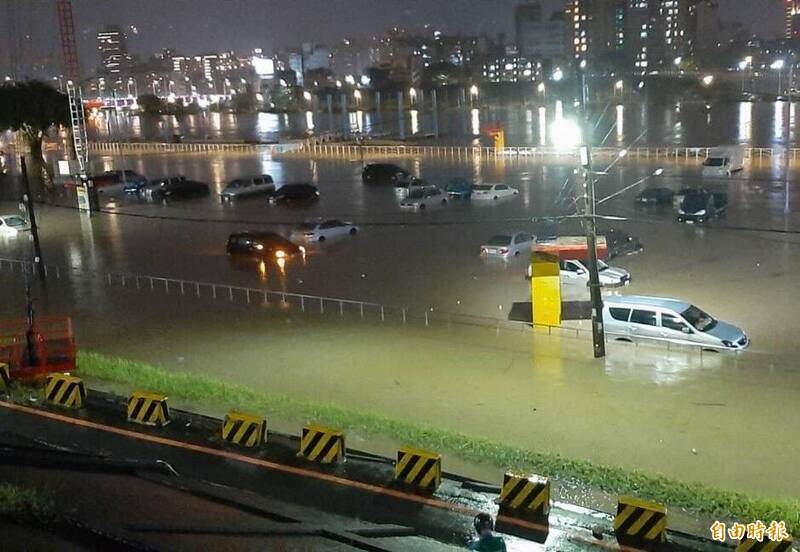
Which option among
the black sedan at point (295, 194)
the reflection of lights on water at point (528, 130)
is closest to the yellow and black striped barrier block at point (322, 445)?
the black sedan at point (295, 194)

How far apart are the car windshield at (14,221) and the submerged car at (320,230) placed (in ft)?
33.3

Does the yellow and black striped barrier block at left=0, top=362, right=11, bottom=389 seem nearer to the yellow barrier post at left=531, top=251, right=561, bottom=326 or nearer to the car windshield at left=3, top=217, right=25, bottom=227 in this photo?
the yellow barrier post at left=531, top=251, right=561, bottom=326

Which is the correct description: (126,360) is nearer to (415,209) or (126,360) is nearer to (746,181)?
(415,209)

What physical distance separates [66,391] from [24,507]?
366cm

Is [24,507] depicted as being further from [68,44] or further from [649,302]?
[68,44]

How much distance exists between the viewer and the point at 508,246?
20500 mm

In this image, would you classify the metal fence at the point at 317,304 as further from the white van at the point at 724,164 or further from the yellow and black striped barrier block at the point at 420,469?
the white van at the point at 724,164

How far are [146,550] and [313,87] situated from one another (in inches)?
7120

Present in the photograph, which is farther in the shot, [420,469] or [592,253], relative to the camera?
[592,253]

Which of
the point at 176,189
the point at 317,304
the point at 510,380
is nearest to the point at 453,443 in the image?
the point at 510,380

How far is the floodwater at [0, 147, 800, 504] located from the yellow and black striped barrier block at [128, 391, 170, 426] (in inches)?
96.3

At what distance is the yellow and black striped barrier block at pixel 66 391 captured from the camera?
34.8 feet

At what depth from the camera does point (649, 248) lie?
2081cm

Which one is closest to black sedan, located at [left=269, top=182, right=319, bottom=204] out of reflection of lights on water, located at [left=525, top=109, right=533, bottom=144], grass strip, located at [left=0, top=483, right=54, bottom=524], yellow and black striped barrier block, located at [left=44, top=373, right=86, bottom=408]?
yellow and black striped barrier block, located at [left=44, top=373, right=86, bottom=408]
